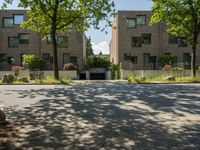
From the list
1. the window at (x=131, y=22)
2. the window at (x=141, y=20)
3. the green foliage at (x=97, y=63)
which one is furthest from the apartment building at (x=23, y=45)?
the window at (x=141, y=20)

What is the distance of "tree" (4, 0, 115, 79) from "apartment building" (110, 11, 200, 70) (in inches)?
680

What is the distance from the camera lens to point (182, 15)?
2812 cm

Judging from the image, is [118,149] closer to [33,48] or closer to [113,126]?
[113,126]

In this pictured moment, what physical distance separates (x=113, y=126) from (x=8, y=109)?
4.29 m

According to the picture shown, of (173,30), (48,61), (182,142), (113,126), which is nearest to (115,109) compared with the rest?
(113,126)

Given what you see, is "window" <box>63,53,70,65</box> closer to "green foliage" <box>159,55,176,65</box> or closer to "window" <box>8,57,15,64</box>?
"window" <box>8,57,15,64</box>

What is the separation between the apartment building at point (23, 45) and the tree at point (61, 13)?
16161 millimetres

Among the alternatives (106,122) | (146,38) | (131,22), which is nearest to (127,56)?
(146,38)

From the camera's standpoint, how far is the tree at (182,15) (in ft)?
91.3

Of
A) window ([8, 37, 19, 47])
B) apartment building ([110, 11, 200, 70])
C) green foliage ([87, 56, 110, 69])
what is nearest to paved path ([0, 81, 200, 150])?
apartment building ([110, 11, 200, 70])

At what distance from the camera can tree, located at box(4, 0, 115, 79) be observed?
87.6 ft

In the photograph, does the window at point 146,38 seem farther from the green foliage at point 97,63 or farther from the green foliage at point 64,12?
the green foliage at point 64,12

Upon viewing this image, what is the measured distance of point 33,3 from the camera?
26.4m

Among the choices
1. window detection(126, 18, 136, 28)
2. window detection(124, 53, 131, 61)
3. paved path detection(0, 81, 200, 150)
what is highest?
window detection(126, 18, 136, 28)
